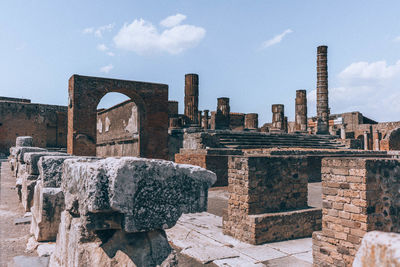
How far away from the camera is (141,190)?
1570mm

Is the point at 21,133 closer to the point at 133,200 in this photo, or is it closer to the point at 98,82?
the point at 98,82

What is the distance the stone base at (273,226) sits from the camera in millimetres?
4980

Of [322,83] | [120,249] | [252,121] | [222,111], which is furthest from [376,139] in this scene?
[120,249]

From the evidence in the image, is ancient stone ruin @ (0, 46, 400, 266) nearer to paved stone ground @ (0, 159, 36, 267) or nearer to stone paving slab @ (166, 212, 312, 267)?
stone paving slab @ (166, 212, 312, 267)

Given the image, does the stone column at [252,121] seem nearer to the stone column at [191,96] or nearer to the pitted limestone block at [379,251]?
the stone column at [191,96]

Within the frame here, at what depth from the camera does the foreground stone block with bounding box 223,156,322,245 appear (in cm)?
510

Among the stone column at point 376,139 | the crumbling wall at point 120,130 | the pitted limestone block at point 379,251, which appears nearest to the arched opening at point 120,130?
the crumbling wall at point 120,130

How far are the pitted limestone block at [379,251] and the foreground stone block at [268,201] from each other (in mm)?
4315

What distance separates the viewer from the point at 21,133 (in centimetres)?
2683

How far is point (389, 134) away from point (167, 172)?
28.4 metres

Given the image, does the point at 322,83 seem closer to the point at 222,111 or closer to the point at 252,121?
the point at 252,121

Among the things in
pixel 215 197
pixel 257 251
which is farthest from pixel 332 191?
pixel 215 197

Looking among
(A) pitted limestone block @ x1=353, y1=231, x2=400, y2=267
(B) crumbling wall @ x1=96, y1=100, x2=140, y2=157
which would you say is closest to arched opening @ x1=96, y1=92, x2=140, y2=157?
(B) crumbling wall @ x1=96, y1=100, x2=140, y2=157

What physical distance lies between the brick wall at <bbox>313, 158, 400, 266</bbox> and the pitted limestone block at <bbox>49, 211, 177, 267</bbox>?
261cm
